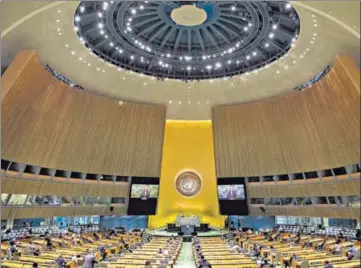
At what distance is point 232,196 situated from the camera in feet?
91.7

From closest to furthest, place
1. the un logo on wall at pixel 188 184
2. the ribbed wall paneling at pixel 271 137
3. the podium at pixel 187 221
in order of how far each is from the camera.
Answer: the ribbed wall paneling at pixel 271 137 < the podium at pixel 187 221 < the un logo on wall at pixel 188 184

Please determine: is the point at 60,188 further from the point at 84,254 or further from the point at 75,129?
the point at 84,254

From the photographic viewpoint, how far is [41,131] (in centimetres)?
1973

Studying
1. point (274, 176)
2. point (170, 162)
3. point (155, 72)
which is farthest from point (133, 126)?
point (274, 176)

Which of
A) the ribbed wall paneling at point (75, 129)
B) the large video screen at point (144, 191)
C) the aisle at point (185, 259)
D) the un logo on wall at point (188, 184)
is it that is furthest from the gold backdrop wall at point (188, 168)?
the aisle at point (185, 259)

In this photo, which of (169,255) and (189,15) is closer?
(169,255)

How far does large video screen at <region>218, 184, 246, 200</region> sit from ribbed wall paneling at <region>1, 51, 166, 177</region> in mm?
5749

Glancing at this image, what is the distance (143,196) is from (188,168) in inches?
223

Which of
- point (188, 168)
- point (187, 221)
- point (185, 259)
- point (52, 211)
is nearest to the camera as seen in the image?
point (185, 259)

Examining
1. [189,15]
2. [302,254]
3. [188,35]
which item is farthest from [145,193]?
[189,15]

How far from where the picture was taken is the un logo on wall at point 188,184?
31469 mm

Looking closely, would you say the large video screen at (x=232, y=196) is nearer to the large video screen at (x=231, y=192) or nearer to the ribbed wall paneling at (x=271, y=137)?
the large video screen at (x=231, y=192)

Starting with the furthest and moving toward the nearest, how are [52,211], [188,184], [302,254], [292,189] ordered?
[188,184], [292,189], [52,211], [302,254]

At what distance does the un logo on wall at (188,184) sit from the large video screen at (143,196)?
377cm
